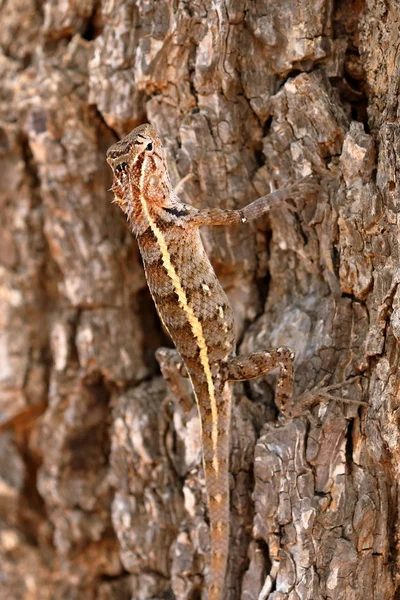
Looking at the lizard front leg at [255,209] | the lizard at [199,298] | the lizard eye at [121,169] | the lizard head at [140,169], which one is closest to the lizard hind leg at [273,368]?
the lizard at [199,298]

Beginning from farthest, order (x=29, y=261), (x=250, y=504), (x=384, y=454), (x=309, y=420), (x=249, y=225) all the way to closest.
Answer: (x=29, y=261) → (x=249, y=225) → (x=250, y=504) → (x=309, y=420) → (x=384, y=454)

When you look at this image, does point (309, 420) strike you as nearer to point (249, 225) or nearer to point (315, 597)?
point (315, 597)

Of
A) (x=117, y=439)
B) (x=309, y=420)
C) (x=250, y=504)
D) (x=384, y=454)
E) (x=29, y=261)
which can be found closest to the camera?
(x=384, y=454)

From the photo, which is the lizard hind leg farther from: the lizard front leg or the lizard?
the lizard front leg

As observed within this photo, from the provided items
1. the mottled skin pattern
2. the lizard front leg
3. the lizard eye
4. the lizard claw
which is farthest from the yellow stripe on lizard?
the lizard claw

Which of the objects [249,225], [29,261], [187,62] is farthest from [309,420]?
[29,261]

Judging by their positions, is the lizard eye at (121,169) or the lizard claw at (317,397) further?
the lizard eye at (121,169)

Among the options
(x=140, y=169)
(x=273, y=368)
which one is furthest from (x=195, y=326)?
(x=140, y=169)

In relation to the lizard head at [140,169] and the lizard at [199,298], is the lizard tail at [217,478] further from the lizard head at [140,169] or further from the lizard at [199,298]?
the lizard head at [140,169]
